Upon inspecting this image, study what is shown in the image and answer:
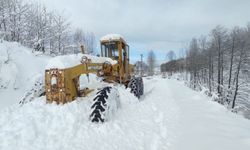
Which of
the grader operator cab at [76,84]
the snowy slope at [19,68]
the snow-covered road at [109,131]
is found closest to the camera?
the snow-covered road at [109,131]

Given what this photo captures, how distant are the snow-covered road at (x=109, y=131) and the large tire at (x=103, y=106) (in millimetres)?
218

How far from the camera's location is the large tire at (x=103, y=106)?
7270 mm

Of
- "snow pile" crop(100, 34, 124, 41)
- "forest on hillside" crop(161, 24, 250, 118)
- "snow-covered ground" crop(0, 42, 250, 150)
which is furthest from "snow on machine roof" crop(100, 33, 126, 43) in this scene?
"forest on hillside" crop(161, 24, 250, 118)

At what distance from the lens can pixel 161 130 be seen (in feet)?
23.5

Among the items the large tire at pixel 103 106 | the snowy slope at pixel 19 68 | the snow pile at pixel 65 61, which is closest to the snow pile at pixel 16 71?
the snowy slope at pixel 19 68

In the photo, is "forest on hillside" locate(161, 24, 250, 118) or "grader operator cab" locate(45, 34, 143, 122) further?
"forest on hillside" locate(161, 24, 250, 118)

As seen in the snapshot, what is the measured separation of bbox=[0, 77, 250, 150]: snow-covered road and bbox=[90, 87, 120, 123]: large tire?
22cm

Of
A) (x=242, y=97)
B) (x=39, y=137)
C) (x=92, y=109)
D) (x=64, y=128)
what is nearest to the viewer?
(x=39, y=137)

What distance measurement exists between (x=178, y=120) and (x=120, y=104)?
220cm

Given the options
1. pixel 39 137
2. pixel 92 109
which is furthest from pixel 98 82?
pixel 39 137

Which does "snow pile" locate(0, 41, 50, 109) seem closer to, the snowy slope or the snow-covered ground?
the snowy slope

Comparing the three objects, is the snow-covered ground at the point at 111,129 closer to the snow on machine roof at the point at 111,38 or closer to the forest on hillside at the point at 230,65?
the snow on machine roof at the point at 111,38

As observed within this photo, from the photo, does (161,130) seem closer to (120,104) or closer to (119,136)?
(119,136)

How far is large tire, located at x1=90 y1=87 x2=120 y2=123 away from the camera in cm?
727
